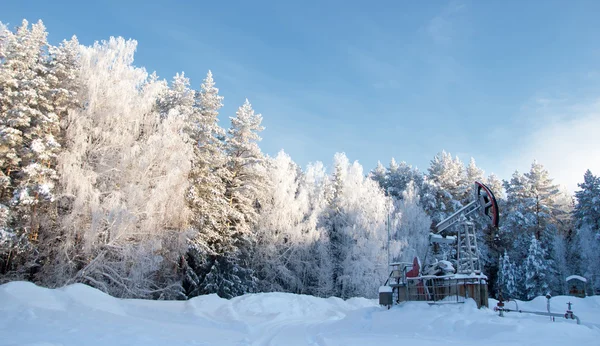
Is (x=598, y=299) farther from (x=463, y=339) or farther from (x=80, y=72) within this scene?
(x=80, y=72)

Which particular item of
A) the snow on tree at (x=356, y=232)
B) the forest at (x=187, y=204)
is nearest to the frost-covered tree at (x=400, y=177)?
the forest at (x=187, y=204)

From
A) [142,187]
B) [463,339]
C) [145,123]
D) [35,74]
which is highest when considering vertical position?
[35,74]

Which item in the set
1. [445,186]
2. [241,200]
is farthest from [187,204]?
[445,186]

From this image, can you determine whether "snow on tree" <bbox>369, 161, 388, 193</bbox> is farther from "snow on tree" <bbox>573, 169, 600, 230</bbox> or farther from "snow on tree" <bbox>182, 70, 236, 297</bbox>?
"snow on tree" <bbox>182, 70, 236, 297</bbox>

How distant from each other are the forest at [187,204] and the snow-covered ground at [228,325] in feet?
17.4

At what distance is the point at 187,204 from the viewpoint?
995 inches

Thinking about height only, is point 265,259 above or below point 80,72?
below

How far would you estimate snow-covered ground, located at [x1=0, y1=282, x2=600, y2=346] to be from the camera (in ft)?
28.4

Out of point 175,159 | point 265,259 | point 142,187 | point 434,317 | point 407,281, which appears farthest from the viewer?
point 265,259

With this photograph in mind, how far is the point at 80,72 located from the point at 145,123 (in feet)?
13.3

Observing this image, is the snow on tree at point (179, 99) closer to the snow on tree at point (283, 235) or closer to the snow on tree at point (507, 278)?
the snow on tree at point (283, 235)

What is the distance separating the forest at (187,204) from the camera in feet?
62.5

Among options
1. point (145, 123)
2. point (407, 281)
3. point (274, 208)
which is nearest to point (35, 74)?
point (145, 123)

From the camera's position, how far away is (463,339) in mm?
9539
